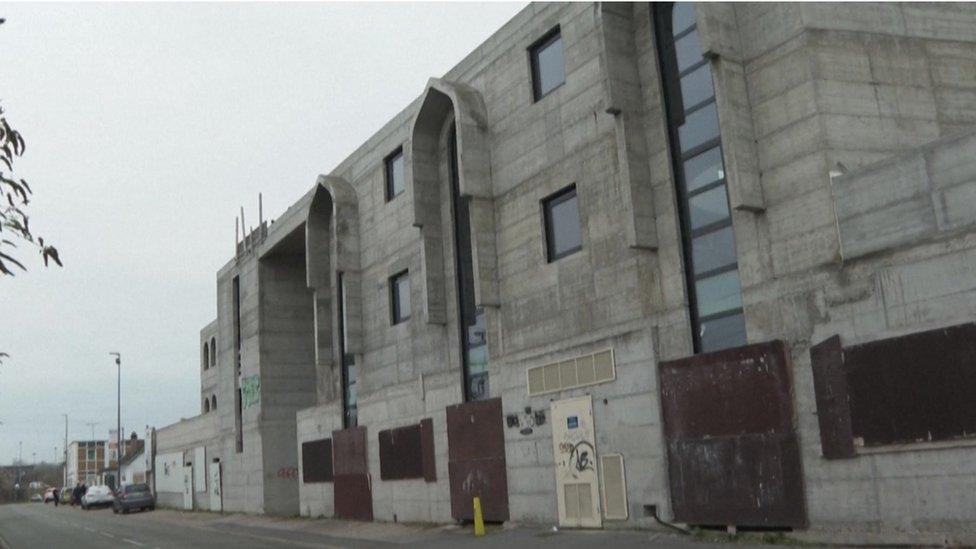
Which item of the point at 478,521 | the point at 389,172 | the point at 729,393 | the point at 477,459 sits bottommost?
the point at 478,521

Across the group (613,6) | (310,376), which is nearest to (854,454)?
(613,6)

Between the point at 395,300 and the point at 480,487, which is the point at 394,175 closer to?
the point at 395,300

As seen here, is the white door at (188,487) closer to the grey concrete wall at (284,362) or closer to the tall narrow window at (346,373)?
the grey concrete wall at (284,362)

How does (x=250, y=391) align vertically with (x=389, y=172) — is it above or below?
below

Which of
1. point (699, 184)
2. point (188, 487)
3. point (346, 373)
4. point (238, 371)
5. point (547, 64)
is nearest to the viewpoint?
point (699, 184)

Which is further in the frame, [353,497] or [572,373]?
[353,497]

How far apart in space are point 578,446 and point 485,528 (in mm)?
4088

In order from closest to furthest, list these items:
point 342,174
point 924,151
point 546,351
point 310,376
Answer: point 924,151, point 546,351, point 342,174, point 310,376

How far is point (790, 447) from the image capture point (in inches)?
545

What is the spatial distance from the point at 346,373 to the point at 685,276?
16388 mm

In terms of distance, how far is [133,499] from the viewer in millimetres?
48875

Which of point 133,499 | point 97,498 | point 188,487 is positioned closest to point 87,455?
point 97,498

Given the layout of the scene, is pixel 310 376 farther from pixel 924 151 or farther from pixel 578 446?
pixel 924 151

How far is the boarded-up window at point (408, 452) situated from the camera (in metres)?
23.9
